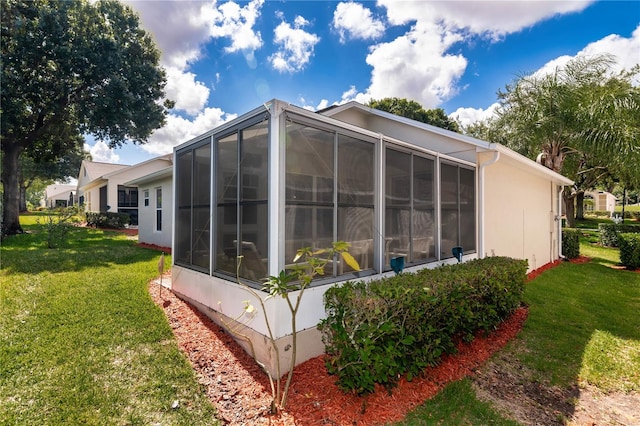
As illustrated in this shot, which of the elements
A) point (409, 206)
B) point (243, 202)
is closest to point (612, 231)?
point (409, 206)

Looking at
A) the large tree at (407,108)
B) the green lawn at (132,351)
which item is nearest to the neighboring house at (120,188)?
the green lawn at (132,351)

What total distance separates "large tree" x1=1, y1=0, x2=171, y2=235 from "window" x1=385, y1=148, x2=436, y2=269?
48.6 feet

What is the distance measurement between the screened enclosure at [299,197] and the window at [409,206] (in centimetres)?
2

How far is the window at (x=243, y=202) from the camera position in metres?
3.83

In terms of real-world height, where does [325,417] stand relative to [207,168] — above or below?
below

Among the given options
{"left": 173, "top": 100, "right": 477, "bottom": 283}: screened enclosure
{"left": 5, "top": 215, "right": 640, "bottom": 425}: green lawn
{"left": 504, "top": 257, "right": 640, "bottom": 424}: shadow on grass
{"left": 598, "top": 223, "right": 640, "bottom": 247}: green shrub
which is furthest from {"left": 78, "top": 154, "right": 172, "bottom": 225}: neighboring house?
{"left": 598, "top": 223, "right": 640, "bottom": 247}: green shrub

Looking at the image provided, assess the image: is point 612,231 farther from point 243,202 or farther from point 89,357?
point 89,357

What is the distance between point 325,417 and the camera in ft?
9.82

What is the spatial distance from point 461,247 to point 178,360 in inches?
226

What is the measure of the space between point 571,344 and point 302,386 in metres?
4.38

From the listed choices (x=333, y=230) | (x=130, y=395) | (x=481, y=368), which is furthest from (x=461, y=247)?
(x=130, y=395)

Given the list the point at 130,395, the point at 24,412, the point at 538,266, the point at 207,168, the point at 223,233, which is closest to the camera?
the point at 24,412

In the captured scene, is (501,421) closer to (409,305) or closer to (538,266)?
(409,305)

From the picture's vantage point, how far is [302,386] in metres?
3.45
